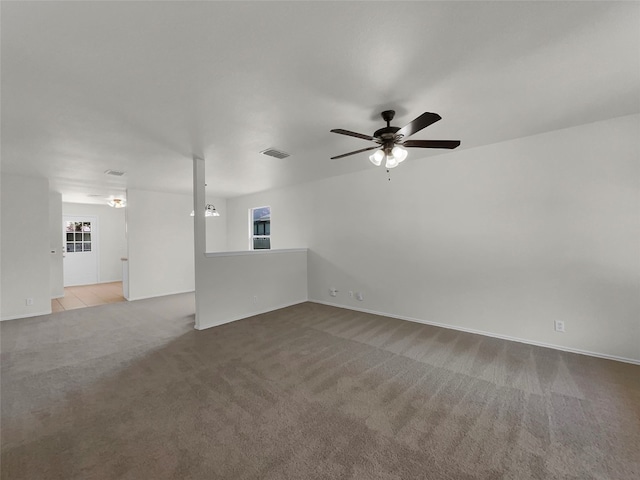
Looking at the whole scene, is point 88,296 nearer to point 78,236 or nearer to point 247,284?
point 78,236

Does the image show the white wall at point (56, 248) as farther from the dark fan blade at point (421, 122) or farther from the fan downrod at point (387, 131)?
the dark fan blade at point (421, 122)

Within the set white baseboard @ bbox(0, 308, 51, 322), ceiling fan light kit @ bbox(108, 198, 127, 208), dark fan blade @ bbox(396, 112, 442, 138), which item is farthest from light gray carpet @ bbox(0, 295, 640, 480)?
ceiling fan light kit @ bbox(108, 198, 127, 208)

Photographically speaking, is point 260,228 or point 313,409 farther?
point 260,228

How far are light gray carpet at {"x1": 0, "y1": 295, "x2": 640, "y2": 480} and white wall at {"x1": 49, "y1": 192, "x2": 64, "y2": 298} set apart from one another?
3.83 meters

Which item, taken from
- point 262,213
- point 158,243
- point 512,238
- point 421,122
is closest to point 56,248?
point 158,243

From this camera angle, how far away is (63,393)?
2451 mm

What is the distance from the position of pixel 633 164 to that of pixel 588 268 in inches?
47.8

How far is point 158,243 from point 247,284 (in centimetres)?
350

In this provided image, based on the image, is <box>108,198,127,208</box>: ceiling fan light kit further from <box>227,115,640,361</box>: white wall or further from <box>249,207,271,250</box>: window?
<box>227,115,640,361</box>: white wall

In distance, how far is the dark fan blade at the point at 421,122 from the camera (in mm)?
2047

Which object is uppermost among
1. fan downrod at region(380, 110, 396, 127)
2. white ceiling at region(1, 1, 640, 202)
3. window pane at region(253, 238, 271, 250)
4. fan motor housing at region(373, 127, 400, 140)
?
white ceiling at region(1, 1, 640, 202)

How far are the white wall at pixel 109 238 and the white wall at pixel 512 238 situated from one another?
7.96 m

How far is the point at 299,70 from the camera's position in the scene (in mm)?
2043

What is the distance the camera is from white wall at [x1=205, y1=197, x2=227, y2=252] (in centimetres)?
805
